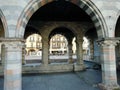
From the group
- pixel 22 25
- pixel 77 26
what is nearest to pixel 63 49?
pixel 77 26

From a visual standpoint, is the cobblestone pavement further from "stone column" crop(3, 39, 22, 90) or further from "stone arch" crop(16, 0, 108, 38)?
"stone arch" crop(16, 0, 108, 38)

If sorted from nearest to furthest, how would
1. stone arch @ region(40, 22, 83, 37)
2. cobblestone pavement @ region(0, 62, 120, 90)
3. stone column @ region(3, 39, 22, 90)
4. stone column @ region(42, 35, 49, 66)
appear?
stone column @ region(3, 39, 22, 90) < cobblestone pavement @ region(0, 62, 120, 90) < stone column @ region(42, 35, 49, 66) < stone arch @ region(40, 22, 83, 37)

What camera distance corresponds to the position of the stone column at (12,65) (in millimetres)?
5898

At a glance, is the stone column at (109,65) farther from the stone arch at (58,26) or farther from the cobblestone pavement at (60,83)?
the stone arch at (58,26)

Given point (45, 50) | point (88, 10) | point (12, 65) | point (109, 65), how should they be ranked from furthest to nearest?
point (45, 50), point (88, 10), point (109, 65), point (12, 65)

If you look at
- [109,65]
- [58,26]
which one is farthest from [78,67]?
[109,65]

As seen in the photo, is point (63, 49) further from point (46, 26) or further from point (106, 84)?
point (106, 84)

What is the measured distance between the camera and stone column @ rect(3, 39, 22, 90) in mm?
5898

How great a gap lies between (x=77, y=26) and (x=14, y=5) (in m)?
7.69

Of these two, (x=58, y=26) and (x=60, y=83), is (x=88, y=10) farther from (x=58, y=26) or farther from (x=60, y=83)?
(x=58, y=26)

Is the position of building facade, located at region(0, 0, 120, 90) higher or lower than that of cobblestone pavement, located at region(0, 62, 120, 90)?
higher

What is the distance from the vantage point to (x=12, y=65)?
5996 millimetres

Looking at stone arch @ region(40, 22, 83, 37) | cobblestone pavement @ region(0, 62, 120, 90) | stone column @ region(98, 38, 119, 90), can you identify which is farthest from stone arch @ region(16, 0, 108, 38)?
stone arch @ region(40, 22, 83, 37)

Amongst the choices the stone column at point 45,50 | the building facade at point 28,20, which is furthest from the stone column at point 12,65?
the stone column at point 45,50
